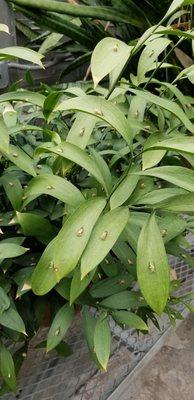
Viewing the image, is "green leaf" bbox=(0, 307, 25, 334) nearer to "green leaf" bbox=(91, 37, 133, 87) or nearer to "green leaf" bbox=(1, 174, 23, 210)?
"green leaf" bbox=(1, 174, 23, 210)

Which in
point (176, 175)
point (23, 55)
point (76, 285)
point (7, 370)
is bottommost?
point (7, 370)

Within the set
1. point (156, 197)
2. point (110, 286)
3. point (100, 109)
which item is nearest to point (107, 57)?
point (100, 109)

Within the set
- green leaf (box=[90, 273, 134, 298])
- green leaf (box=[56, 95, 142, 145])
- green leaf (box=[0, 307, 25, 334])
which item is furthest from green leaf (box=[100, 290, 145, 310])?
green leaf (box=[56, 95, 142, 145])

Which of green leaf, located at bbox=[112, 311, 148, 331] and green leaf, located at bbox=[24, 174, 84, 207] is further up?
green leaf, located at bbox=[24, 174, 84, 207]

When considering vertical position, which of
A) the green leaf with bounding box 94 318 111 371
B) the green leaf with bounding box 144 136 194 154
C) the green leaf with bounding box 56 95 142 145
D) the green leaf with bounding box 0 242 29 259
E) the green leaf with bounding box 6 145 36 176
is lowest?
the green leaf with bounding box 94 318 111 371

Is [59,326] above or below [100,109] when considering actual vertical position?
below

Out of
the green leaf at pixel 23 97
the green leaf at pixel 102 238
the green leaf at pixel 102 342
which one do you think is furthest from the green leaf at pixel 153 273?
the green leaf at pixel 23 97

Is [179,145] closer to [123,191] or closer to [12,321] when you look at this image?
[123,191]

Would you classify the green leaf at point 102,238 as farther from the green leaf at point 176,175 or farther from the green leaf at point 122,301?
the green leaf at point 122,301
